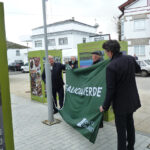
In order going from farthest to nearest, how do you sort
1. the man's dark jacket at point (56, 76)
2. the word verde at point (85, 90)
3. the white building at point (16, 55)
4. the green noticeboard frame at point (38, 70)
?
the white building at point (16, 55)
the green noticeboard frame at point (38, 70)
the man's dark jacket at point (56, 76)
the word verde at point (85, 90)

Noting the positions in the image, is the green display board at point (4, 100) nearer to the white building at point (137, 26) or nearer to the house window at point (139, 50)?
the white building at point (137, 26)

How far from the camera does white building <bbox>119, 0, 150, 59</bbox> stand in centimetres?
2202

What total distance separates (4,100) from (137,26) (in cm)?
2328

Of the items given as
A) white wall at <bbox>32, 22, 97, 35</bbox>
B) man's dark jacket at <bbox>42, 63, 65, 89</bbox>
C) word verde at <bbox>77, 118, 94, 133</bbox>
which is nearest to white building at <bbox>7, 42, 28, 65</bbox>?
white wall at <bbox>32, 22, 97, 35</bbox>

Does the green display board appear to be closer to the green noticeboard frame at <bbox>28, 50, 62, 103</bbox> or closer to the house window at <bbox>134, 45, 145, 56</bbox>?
the green noticeboard frame at <bbox>28, 50, 62, 103</bbox>

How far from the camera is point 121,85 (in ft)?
9.44

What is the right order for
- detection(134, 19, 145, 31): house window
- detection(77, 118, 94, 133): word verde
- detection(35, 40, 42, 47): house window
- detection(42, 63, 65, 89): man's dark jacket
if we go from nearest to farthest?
1. detection(77, 118, 94, 133): word verde
2. detection(42, 63, 65, 89): man's dark jacket
3. detection(134, 19, 145, 31): house window
4. detection(35, 40, 42, 47): house window

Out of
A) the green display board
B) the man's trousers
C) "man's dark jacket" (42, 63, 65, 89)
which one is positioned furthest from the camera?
"man's dark jacket" (42, 63, 65, 89)

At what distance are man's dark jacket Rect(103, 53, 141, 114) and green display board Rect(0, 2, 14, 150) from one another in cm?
150

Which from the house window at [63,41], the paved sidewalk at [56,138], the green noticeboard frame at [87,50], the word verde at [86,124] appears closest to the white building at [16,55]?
the house window at [63,41]

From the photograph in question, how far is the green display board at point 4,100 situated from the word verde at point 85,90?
6.53 ft

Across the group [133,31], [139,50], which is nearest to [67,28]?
[133,31]

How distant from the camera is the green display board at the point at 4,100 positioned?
1956 mm

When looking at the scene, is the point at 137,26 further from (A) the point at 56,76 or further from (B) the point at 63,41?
(A) the point at 56,76
